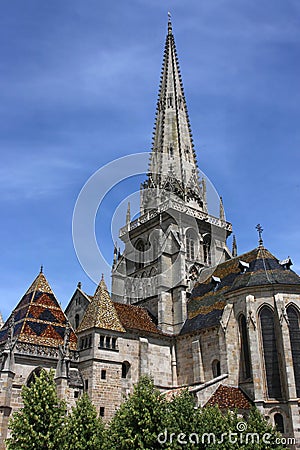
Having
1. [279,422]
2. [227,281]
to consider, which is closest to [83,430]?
[279,422]

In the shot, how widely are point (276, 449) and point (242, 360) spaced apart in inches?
347

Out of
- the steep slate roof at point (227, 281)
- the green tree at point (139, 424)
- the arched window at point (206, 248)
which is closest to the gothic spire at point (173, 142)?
the arched window at point (206, 248)

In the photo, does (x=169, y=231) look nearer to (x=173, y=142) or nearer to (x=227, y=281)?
(x=227, y=281)

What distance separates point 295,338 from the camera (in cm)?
2552

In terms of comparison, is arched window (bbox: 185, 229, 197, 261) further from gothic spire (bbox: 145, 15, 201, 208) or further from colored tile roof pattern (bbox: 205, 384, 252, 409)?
→ colored tile roof pattern (bbox: 205, 384, 252, 409)

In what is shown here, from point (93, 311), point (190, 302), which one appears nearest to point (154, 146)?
point (190, 302)

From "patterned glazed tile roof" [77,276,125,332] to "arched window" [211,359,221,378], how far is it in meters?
6.01

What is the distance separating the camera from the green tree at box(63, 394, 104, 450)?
18109 mm

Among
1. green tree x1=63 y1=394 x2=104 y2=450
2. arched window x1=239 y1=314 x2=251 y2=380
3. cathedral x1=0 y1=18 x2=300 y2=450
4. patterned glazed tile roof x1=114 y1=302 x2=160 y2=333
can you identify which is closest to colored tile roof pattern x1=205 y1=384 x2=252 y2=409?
cathedral x1=0 y1=18 x2=300 y2=450

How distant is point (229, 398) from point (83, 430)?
8.93 m

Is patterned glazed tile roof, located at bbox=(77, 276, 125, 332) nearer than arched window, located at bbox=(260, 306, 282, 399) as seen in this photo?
No

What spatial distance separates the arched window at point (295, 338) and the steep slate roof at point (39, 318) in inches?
505

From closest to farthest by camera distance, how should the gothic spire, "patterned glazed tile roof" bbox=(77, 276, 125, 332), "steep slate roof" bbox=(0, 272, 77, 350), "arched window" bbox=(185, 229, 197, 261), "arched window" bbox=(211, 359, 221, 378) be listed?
1. "steep slate roof" bbox=(0, 272, 77, 350)
2. "arched window" bbox=(211, 359, 221, 378)
3. "patterned glazed tile roof" bbox=(77, 276, 125, 332)
4. "arched window" bbox=(185, 229, 197, 261)
5. the gothic spire

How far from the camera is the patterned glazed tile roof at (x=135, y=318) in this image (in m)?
30.1
